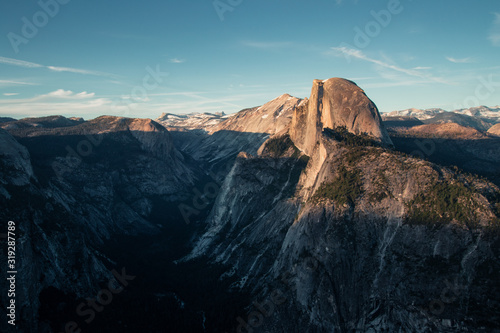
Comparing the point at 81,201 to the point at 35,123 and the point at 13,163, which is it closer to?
the point at 13,163

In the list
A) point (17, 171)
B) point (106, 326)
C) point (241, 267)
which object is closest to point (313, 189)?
point (241, 267)

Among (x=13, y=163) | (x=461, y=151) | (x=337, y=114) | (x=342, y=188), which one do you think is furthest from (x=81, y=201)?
(x=461, y=151)

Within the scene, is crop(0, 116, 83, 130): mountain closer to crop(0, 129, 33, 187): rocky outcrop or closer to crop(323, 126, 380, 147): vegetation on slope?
crop(0, 129, 33, 187): rocky outcrop

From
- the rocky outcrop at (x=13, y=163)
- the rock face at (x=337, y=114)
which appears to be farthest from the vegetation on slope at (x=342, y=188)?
the rocky outcrop at (x=13, y=163)

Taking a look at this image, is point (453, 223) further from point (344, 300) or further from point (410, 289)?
point (344, 300)

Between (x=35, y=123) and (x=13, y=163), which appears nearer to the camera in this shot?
(x=13, y=163)

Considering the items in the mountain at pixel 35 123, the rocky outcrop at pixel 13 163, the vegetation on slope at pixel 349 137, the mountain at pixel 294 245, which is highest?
the mountain at pixel 35 123

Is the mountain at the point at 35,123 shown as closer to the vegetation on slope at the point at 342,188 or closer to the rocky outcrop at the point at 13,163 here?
the rocky outcrop at the point at 13,163
